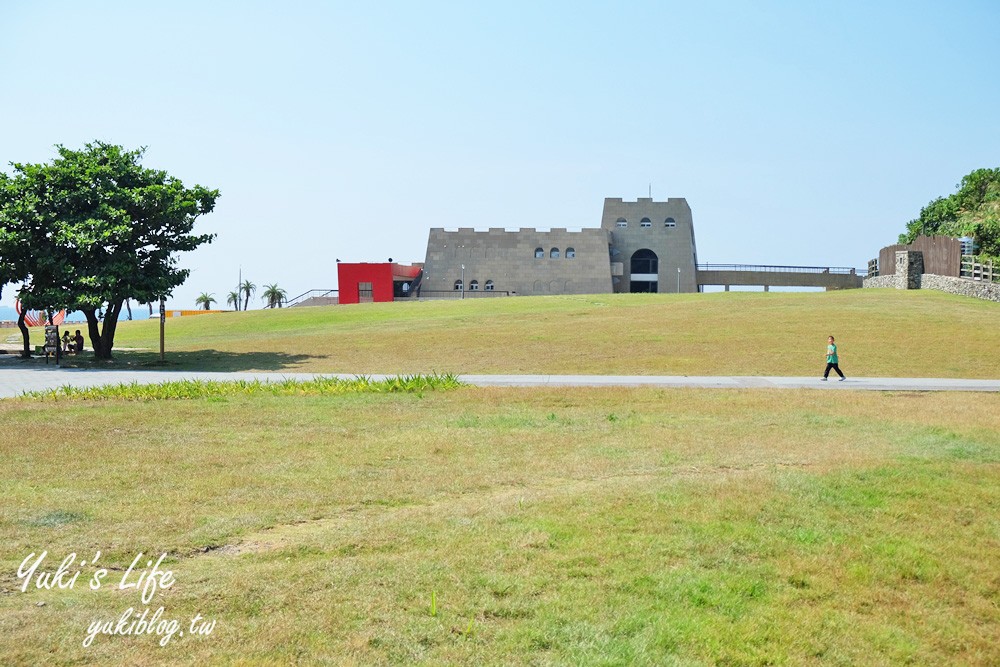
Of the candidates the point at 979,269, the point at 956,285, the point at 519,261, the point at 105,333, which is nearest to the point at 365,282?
the point at 519,261

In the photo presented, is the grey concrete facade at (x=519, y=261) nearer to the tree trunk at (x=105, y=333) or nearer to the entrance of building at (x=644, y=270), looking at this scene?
the entrance of building at (x=644, y=270)

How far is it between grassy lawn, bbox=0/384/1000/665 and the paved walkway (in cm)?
737

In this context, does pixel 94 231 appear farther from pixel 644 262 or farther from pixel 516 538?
pixel 644 262

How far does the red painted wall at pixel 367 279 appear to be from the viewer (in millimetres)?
83750

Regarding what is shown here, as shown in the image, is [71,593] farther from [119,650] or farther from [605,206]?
[605,206]

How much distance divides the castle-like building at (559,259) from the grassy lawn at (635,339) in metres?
34.9

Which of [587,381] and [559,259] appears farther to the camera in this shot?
[559,259]

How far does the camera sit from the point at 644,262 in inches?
3797

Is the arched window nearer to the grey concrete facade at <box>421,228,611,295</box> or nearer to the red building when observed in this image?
the grey concrete facade at <box>421,228,611,295</box>

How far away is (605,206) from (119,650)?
93.0 meters

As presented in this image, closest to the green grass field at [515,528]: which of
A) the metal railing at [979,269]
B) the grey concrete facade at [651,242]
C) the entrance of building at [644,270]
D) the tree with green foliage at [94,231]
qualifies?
the tree with green foliage at [94,231]

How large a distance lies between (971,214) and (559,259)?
142 feet

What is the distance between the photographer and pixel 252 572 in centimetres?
714

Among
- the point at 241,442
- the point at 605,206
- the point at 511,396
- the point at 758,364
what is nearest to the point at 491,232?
the point at 605,206
